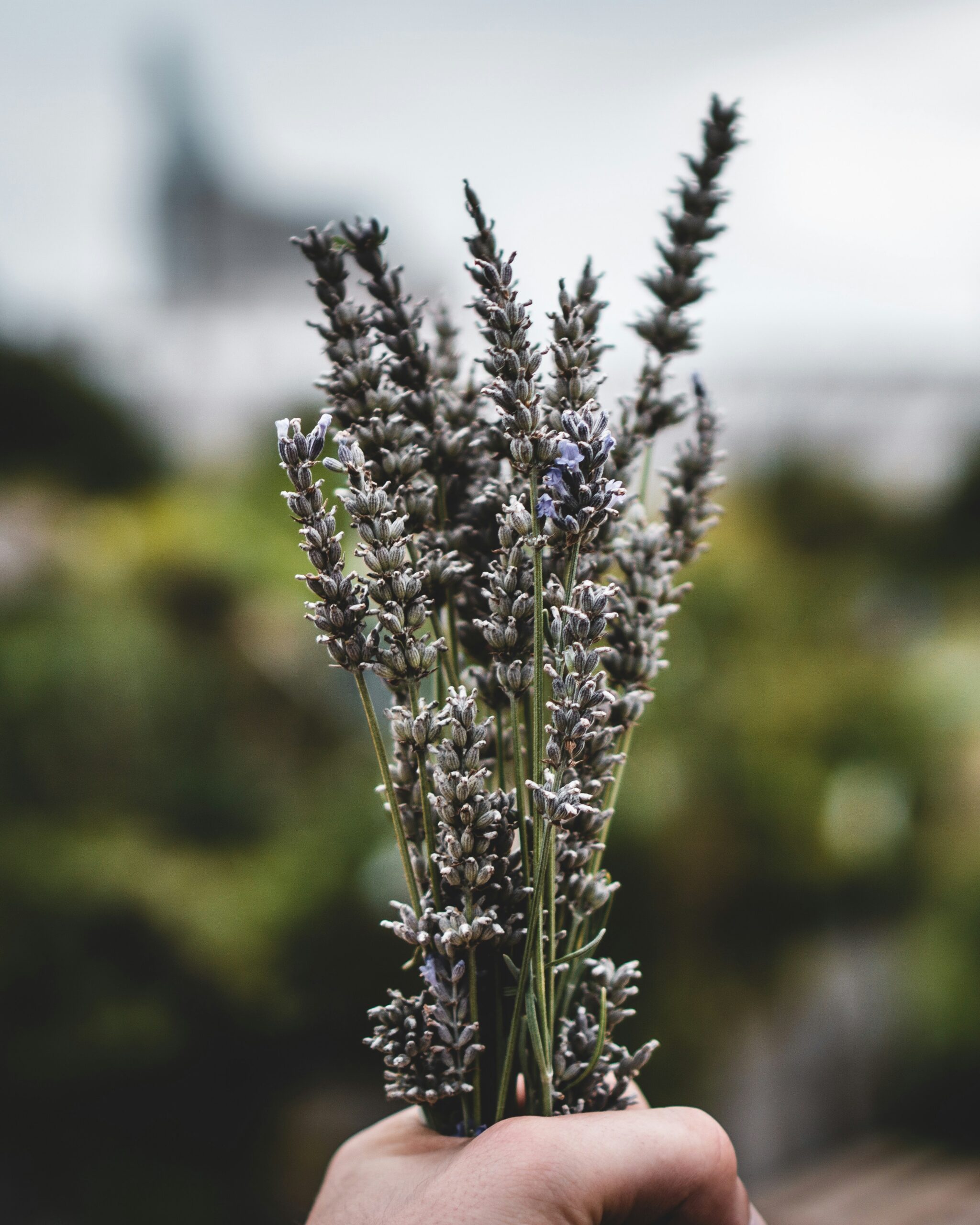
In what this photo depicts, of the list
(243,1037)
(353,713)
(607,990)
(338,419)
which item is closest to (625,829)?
(353,713)

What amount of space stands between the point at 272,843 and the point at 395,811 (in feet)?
5.53

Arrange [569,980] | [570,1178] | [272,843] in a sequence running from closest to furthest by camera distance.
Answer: [570,1178], [569,980], [272,843]

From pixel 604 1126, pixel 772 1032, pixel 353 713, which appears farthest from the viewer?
pixel 353 713

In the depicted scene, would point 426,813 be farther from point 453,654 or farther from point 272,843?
point 272,843

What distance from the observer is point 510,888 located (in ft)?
1.71

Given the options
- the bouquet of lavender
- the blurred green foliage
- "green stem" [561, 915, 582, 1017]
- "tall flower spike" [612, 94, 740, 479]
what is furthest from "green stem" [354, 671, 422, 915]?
the blurred green foliage

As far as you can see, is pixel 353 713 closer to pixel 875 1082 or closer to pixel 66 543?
pixel 66 543

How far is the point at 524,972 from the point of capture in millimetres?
497

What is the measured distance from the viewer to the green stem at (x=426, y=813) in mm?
507

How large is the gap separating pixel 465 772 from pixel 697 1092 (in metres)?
1.94

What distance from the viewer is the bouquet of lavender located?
18.6 inches

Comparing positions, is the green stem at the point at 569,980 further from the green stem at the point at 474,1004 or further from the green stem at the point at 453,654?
the green stem at the point at 453,654

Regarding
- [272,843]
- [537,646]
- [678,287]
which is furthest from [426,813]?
[272,843]

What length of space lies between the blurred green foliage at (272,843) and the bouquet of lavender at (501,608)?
1453 mm
